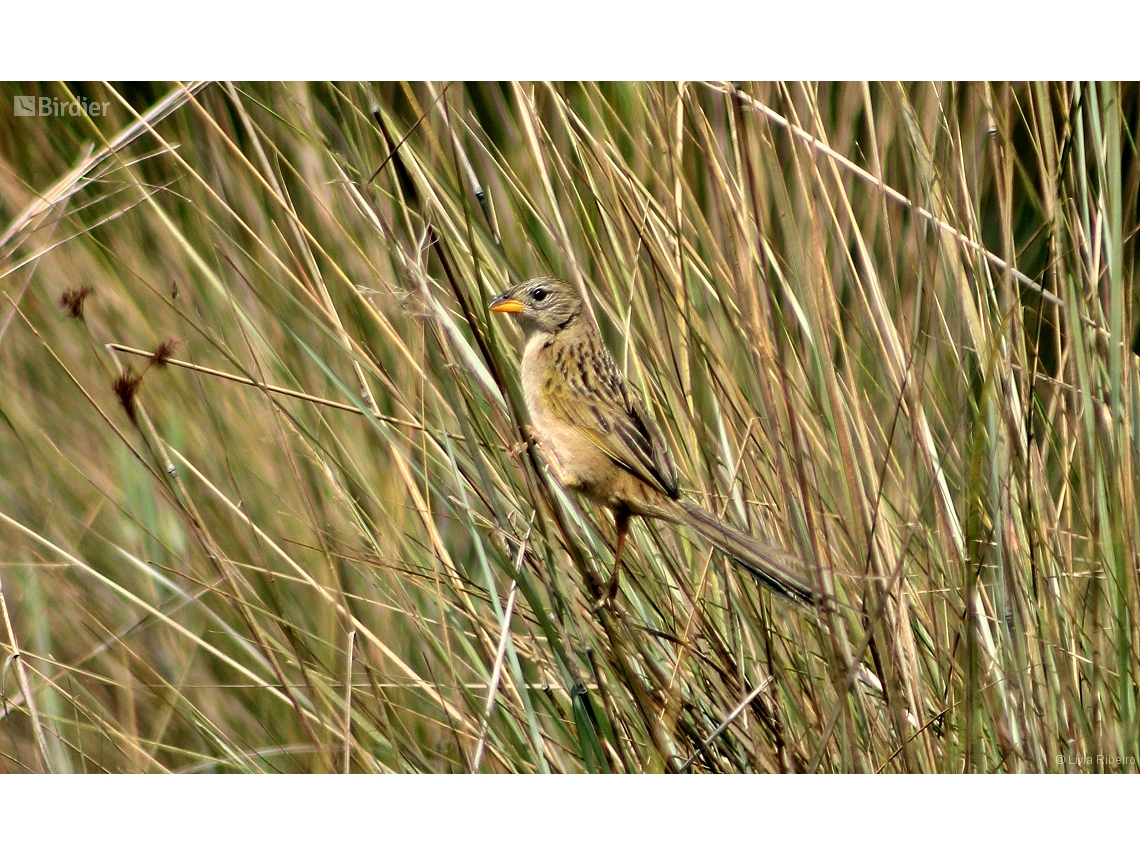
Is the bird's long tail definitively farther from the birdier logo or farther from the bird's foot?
the birdier logo

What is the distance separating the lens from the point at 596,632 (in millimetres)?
2791

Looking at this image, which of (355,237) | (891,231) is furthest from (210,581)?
(891,231)

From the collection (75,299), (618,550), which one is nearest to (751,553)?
(618,550)

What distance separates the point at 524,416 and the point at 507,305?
30 cm

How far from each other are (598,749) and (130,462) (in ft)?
4.89

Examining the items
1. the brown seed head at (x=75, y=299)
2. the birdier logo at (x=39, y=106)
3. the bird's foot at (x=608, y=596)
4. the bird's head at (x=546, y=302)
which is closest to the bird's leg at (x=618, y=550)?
the bird's foot at (x=608, y=596)

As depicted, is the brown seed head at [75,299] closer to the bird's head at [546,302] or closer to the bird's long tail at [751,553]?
the bird's head at [546,302]

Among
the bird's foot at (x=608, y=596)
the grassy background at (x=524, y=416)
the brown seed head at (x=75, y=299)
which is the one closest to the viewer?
the bird's foot at (x=608, y=596)

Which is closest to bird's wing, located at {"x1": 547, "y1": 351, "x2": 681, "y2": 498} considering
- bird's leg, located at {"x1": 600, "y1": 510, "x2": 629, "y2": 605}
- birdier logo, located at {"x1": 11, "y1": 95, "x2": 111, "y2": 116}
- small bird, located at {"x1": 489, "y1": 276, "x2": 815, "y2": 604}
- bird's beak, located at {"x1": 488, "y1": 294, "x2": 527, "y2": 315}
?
small bird, located at {"x1": 489, "y1": 276, "x2": 815, "y2": 604}

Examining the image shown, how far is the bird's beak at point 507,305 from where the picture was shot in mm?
2895

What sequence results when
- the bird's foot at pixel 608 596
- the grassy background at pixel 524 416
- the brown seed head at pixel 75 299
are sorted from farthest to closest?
the brown seed head at pixel 75 299
the grassy background at pixel 524 416
the bird's foot at pixel 608 596

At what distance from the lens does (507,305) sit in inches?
114

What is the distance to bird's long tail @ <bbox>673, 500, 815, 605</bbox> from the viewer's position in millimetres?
2744

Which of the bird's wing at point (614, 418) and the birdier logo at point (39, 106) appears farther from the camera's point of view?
the birdier logo at point (39, 106)
